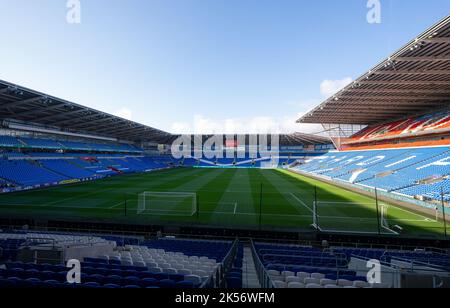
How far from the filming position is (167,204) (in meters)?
26.5

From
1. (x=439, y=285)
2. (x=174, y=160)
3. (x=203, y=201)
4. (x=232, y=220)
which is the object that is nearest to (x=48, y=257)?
(x=439, y=285)

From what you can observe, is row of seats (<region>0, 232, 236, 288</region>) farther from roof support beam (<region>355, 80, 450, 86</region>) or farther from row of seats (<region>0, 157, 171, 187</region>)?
row of seats (<region>0, 157, 171, 187</region>)

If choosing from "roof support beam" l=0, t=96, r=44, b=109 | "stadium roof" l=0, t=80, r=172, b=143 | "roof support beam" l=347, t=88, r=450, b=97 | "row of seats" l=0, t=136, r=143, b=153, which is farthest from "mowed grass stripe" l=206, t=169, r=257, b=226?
"row of seats" l=0, t=136, r=143, b=153

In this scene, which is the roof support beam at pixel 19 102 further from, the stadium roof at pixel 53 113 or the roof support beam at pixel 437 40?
the roof support beam at pixel 437 40

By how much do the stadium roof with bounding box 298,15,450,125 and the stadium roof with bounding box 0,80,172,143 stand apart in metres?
39.8

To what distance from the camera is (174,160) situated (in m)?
93.4

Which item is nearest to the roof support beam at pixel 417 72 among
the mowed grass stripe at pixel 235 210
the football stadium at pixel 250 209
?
the football stadium at pixel 250 209

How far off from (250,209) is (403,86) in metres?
26.1

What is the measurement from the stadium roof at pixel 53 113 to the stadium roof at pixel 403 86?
3976cm

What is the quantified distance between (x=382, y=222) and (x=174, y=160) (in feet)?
264

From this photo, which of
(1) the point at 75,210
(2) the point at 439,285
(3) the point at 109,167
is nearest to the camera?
(2) the point at 439,285

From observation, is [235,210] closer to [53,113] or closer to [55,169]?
[53,113]

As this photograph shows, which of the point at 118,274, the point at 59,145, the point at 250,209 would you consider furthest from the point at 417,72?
the point at 59,145

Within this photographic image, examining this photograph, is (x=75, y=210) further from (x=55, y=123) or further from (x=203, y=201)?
(x=55, y=123)
